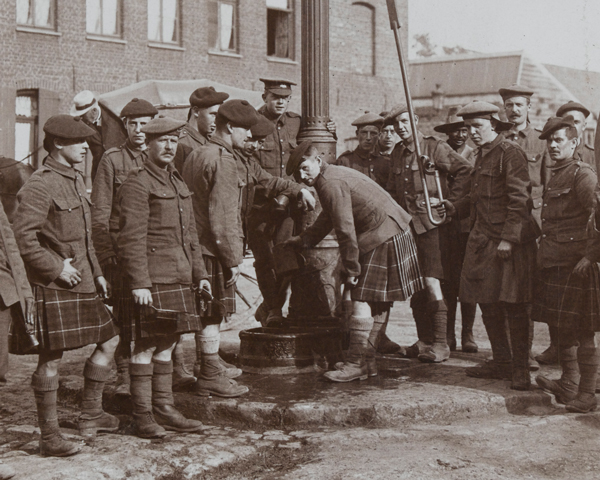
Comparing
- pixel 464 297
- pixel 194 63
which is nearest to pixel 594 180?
pixel 464 297

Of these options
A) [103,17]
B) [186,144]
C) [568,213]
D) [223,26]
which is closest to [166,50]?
[103,17]

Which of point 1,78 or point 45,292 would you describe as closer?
point 45,292

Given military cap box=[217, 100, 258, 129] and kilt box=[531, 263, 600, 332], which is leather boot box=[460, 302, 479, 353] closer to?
kilt box=[531, 263, 600, 332]

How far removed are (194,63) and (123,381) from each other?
1613cm

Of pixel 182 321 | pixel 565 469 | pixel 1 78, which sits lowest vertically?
pixel 565 469

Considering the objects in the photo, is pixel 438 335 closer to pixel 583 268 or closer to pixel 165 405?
pixel 583 268

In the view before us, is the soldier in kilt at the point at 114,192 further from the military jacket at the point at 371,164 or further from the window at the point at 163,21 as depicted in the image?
the window at the point at 163,21

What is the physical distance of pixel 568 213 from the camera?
612 cm

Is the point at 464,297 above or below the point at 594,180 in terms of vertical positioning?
below

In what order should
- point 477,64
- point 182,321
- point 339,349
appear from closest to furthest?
point 182,321 → point 339,349 → point 477,64

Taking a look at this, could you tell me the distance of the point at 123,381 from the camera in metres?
6.46

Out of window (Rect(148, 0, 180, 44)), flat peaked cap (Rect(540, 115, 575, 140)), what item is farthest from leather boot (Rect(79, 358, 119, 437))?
window (Rect(148, 0, 180, 44))

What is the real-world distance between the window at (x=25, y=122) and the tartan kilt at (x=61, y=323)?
15.0 m

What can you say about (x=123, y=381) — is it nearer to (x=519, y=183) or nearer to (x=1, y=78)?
(x=519, y=183)
